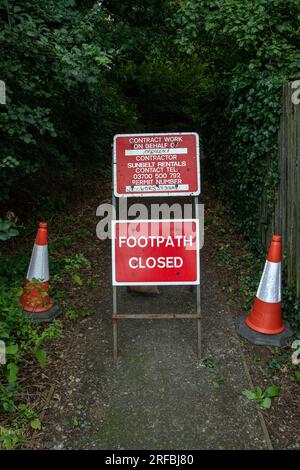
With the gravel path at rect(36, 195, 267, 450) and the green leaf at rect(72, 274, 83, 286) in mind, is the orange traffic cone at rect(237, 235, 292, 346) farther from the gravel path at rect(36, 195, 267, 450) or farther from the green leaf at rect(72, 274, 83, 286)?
the green leaf at rect(72, 274, 83, 286)

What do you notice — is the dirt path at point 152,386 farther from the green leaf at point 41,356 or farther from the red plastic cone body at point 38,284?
the red plastic cone body at point 38,284

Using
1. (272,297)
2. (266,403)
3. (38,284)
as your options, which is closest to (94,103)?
(38,284)

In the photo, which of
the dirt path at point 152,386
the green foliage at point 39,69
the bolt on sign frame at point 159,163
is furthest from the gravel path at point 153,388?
the green foliage at point 39,69

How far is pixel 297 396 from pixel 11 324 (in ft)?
7.88

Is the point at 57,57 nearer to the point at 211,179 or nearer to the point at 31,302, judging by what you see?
the point at 31,302

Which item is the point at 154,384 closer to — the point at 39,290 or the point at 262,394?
the point at 262,394

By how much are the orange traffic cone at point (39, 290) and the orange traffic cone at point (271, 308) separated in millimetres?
1920

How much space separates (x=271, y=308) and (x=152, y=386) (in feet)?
4.21

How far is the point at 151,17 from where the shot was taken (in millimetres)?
6738

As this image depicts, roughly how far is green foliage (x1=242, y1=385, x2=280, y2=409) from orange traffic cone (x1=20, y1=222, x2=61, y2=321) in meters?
1.98

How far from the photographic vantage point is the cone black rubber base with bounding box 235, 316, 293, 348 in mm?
3685

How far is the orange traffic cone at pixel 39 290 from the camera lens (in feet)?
13.2
